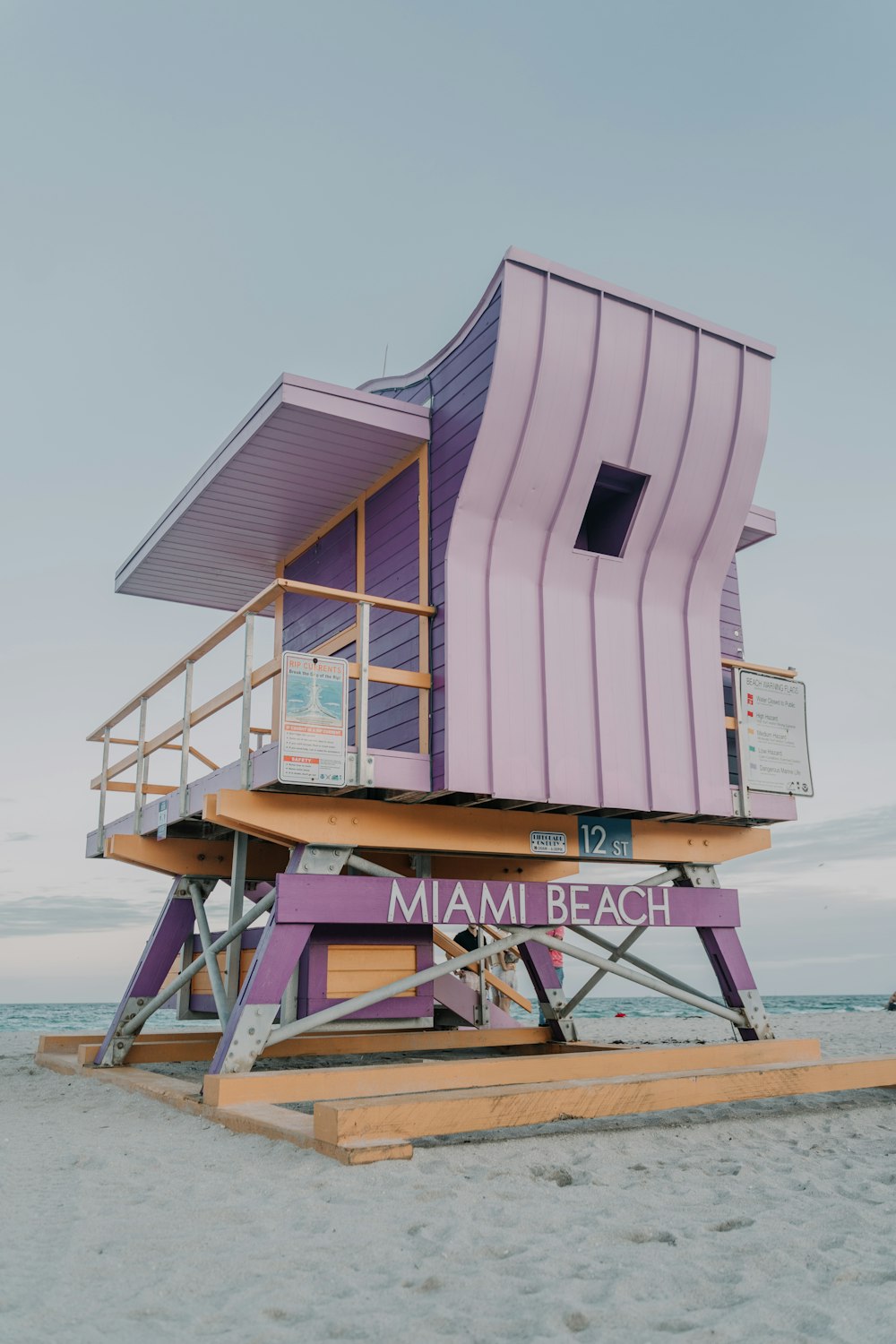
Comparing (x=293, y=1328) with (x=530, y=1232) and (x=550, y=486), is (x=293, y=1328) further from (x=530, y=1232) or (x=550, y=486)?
(x=550, y=486)

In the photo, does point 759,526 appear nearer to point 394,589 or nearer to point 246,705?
point 394,589

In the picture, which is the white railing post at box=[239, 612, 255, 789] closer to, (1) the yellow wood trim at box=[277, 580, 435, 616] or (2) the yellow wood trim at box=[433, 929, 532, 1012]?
(1) the yellow wood trim at box=[277, 580, 435, 616]

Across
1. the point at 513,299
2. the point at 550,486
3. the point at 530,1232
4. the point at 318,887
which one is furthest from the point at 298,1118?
the point at 513,299

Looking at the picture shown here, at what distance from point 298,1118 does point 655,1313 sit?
316cm

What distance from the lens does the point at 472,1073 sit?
23.8ft

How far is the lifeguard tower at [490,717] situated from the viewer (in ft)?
24.6

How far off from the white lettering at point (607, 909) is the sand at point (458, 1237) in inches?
83.0

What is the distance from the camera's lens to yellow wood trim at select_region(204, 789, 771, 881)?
757 centimetres

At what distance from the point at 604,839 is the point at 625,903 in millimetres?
606

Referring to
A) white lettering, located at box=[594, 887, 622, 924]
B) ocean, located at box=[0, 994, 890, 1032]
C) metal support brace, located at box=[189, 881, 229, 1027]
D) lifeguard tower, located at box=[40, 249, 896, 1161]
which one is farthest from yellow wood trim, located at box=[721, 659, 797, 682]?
ocean, located at box=[0, 994, 890, 1032]

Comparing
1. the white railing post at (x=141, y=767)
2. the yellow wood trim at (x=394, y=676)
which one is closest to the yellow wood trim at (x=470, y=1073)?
the yellow wood trim at (x=394, y=676)

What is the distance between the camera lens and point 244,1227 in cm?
420

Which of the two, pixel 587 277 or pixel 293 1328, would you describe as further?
pixel 587 277

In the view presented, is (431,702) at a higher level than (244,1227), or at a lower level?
higher
